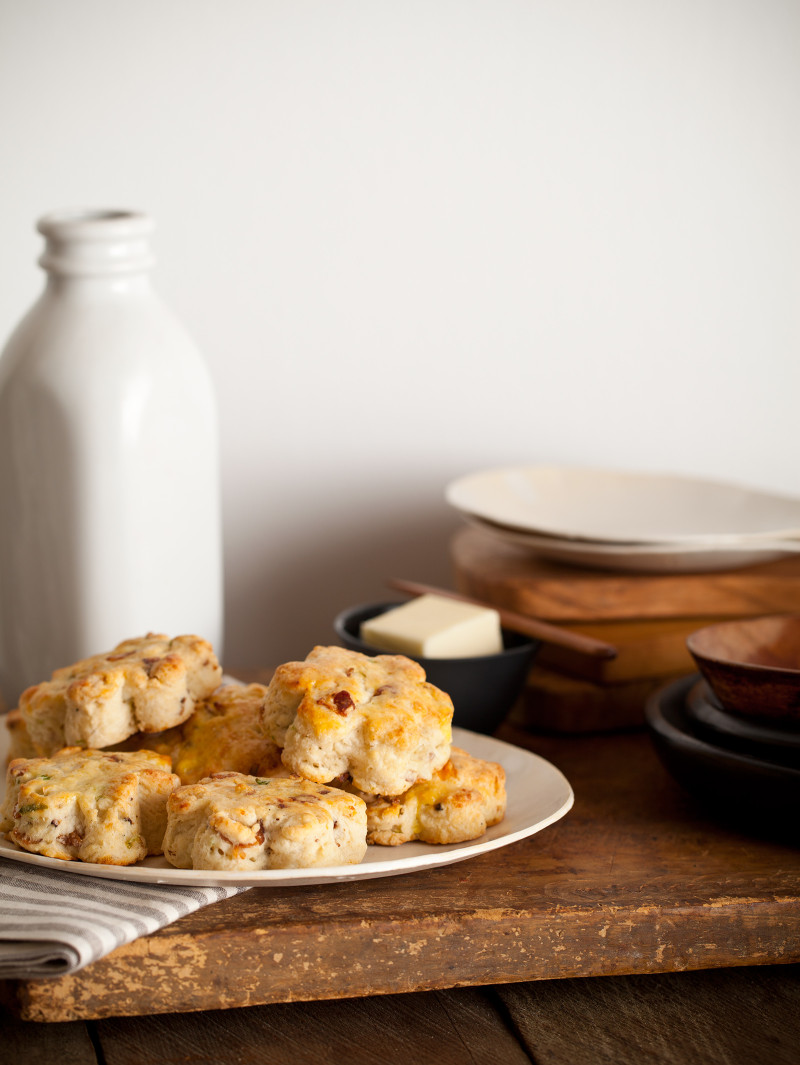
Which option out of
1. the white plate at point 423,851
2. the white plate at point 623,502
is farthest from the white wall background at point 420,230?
the white plate at point 423,851

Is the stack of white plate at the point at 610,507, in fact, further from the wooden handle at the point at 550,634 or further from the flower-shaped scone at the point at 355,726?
the flower-shaped scone at the point at 355,726

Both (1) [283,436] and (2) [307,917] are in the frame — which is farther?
(1) [283,436]

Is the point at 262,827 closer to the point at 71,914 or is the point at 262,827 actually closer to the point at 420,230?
the point at 71,914

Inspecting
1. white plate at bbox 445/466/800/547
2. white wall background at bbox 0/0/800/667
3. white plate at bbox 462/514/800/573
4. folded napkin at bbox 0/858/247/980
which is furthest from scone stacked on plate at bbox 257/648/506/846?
white wall background at bbox 0/0/800/667

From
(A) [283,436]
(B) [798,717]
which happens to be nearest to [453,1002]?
(B) [798,717]

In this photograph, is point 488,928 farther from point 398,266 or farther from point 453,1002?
point 398,266

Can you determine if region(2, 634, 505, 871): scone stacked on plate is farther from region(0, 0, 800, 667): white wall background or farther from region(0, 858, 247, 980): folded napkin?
region(0, 0, 800, 667): white wall background
